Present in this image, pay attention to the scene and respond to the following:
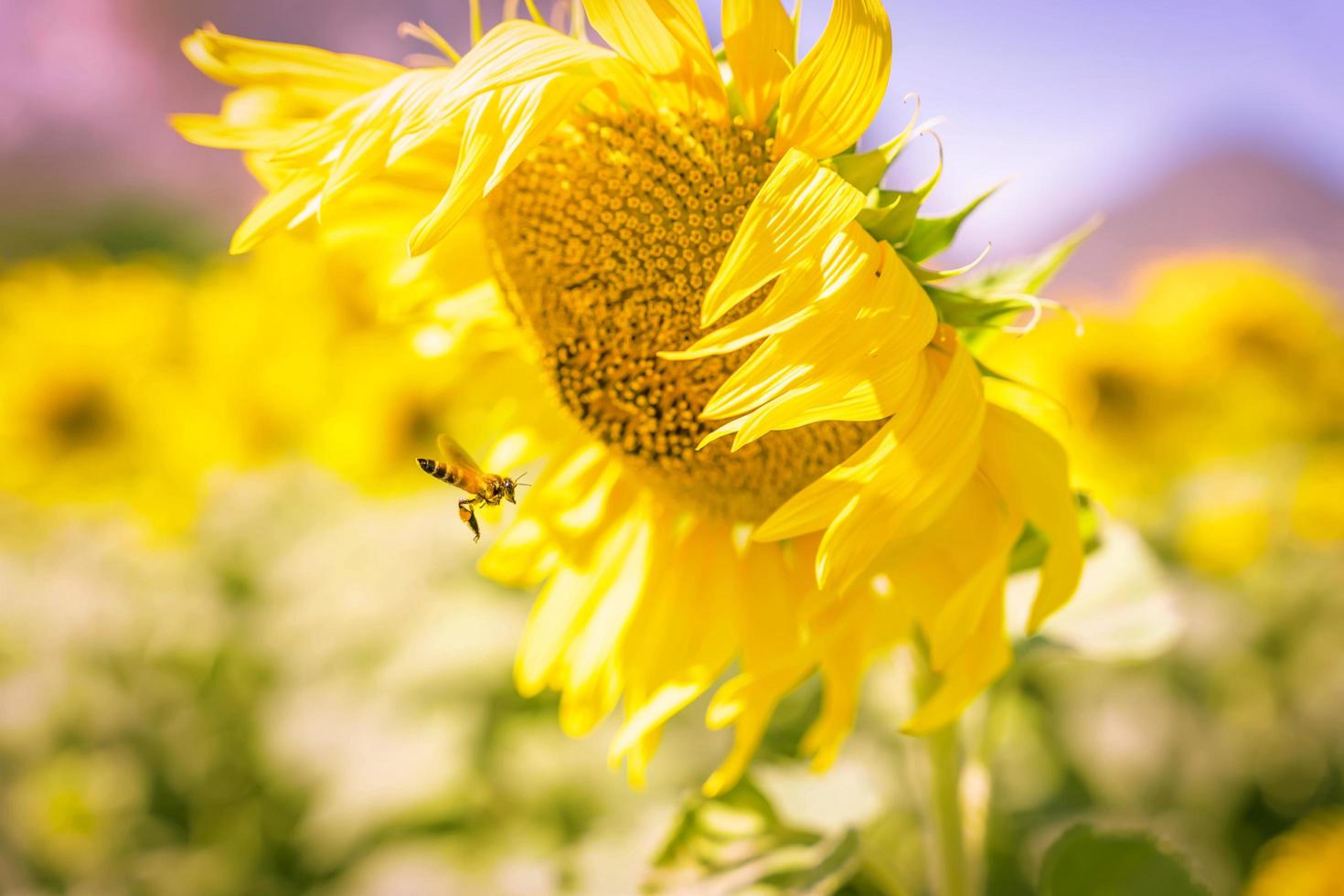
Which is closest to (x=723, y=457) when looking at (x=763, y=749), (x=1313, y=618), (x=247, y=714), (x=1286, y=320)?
(x=763, y=749)

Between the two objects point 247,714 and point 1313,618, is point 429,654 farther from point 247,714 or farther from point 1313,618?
point 1313,618

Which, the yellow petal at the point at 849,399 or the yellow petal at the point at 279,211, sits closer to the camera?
the yellow petal at the point at 849,399

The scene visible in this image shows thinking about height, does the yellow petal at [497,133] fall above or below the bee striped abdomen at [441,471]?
above

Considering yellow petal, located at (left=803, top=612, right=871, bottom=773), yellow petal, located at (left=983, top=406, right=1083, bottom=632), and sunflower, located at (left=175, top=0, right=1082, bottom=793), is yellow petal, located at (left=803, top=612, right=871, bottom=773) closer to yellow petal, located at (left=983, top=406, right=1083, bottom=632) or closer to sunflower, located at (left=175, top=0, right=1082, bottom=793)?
sunflower, located at (left=175, top=0, right=1082, bottom=793)

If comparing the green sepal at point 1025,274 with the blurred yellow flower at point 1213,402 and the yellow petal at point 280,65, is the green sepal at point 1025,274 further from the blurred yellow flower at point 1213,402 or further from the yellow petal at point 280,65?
the blurred yellow flower at point 1213,402

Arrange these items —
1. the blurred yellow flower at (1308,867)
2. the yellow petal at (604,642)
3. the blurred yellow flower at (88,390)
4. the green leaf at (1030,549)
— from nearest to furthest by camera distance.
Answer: the green leaf at (1030,549) < the yellow petal at (604,642) < the blurred yellow flower at (1308,867) < the blurred yellow flower at (88,390)

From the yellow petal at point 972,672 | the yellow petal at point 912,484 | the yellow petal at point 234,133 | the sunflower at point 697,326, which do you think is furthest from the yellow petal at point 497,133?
the yellow petal at point 972,672
